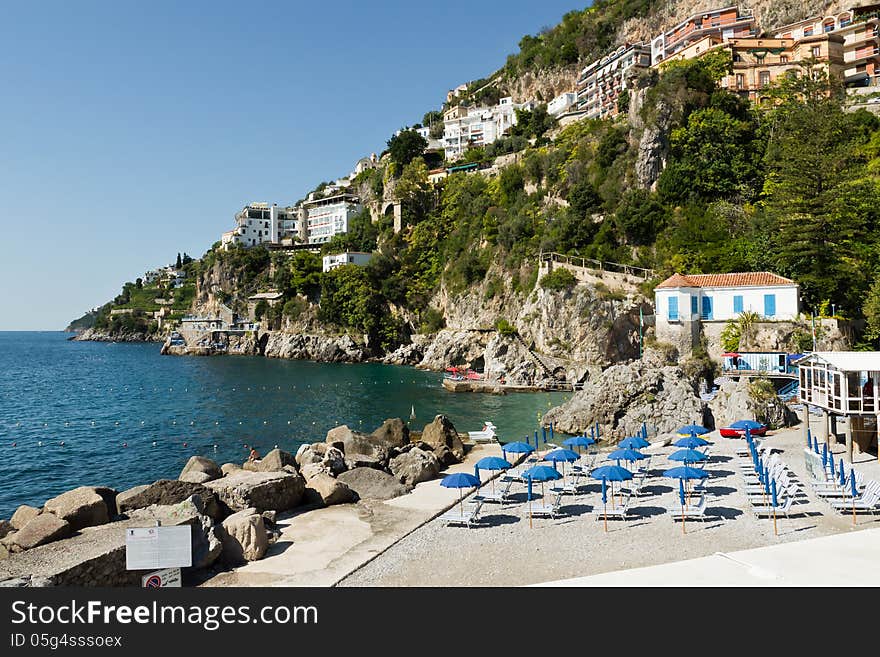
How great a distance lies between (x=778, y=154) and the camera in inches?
1813

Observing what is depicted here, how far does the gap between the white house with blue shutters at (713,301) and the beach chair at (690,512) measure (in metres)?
23.3

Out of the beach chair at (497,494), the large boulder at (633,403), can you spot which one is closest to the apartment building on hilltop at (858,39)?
the large boulder at (633,403)

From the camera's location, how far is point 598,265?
50.2 meters

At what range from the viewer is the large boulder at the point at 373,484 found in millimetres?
19969

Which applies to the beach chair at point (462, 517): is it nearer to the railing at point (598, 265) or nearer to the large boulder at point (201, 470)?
the large boulder at point (201, 470)

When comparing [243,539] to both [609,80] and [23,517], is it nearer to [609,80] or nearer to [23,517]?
[23,517]

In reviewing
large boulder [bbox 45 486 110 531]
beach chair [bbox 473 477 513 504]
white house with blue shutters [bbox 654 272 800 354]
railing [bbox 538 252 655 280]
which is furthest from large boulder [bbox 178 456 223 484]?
railing [bbox 538 252 655 280]

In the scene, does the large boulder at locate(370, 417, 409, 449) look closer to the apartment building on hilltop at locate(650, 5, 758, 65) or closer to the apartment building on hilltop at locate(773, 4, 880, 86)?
the apartment building on hilltop at locate(650, 5, 758, 65)

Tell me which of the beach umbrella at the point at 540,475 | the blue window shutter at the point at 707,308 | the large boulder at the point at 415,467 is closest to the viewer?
the beach umbrella at the point at 540,475

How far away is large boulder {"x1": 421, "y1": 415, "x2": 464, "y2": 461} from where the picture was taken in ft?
87.8

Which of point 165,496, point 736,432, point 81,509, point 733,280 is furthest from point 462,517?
point 733,280

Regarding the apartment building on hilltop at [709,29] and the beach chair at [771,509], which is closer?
the beach chair at [771,509]

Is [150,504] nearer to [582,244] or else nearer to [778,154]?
[582,244]

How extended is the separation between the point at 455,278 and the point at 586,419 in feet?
133
